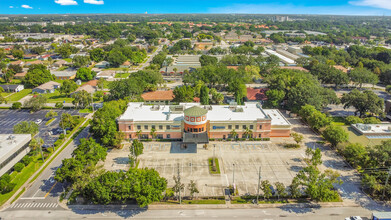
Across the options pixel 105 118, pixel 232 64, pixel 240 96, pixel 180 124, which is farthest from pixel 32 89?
pixel 232 64

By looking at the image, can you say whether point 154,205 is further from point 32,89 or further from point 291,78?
point 32,89

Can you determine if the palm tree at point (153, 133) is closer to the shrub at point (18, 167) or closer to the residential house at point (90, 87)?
the shrub at point (18, 167)

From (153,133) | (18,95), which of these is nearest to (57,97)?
(18,95)

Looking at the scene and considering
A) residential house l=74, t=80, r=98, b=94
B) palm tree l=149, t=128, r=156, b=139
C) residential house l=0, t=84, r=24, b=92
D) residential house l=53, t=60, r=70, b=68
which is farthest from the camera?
residential house l=53, t=60, r=70, b=68

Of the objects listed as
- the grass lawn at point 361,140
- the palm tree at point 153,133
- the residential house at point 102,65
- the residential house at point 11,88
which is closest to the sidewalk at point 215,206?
the grass lawn at point 361,140

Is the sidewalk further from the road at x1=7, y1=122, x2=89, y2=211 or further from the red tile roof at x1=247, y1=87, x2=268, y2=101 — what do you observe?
the red tile roof at x1=247, y1=87, x2=268, y2=101

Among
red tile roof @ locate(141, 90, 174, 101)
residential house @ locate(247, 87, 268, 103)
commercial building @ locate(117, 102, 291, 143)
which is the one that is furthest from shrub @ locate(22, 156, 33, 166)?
residential house @ locate(247, 87, 268, 103)
